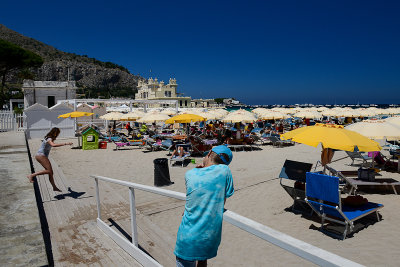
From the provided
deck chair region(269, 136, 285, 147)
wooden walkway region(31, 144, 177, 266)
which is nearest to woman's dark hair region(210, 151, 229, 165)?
wooden walkway region(31, 144, 177, 266)

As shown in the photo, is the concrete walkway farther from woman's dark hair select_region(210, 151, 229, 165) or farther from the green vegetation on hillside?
the green vegetation on hillside

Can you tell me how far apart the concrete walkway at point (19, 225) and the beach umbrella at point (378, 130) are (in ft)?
21.8

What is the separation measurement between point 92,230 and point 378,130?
21.1 ft

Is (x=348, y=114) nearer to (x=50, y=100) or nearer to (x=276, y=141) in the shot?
(x=276, y=141)

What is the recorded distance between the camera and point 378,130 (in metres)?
6.54

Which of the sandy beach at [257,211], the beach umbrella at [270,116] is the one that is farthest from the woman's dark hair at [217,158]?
the beach umbrella at [270,116]

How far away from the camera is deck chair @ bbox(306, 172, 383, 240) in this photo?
13.9ft

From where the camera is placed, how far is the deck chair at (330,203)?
4.24 m

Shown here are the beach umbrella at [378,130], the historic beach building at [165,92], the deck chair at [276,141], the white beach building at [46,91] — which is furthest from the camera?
the historic beach building at [165,92]

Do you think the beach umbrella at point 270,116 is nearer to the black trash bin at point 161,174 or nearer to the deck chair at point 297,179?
the black trash bin at point 161,174

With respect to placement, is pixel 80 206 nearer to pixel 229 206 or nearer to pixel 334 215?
pixel 229 206

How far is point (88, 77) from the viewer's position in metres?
131

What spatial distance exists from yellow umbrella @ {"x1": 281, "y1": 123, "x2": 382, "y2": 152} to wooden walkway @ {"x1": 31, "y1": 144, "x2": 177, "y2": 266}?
2.79 meters

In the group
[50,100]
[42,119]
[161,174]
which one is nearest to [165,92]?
[50,100]
